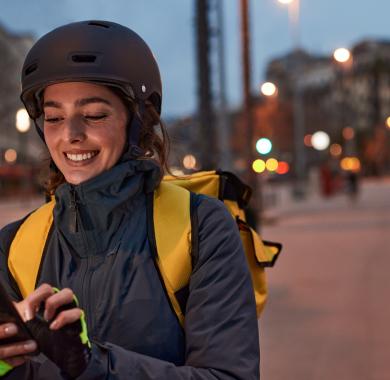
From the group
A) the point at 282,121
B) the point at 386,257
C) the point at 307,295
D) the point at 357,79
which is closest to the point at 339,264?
the point at 386,257

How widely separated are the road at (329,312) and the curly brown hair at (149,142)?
4215 millimetres

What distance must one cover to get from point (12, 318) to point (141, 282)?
0.45 meters

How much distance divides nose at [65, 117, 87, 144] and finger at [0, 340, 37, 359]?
62cm

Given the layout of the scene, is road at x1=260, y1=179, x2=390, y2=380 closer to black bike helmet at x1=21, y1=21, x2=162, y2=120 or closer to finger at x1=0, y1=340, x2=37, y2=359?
black bike helmet at x1=21, y1=21, x2=162, y2=120

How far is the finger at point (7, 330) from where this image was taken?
1383 mm

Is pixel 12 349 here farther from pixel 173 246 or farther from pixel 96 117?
pixel 96 117

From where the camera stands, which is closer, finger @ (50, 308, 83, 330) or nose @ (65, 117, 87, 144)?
finger @ (50, 308, 83, 330)

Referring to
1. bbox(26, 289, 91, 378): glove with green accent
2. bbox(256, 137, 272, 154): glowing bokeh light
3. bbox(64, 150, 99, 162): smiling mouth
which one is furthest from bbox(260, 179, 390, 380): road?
bbox(26, 289, 91, 378): glove with green accent

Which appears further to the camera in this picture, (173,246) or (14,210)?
(14,210)

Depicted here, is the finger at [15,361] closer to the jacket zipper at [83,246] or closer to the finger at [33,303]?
the finger at [33,303]

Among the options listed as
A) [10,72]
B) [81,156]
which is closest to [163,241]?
[81,156]

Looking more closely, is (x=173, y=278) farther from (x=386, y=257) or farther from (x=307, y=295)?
(x=386, y=257)

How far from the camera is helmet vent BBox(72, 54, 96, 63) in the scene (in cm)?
193

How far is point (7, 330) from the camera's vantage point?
139 centimetres
